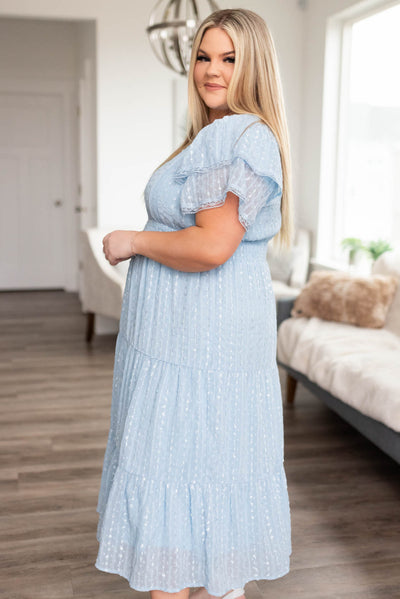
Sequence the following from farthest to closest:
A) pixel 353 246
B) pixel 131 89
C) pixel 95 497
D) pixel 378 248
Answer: pixel 131 89 < pixel 353 246 < pixel 378 248 < pixel 95 497

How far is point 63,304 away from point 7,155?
1.88 m

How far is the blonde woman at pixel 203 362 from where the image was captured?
4.22ft

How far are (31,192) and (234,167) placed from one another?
634 cm

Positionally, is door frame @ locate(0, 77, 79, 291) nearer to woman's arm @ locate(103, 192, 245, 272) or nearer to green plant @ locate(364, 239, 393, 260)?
green plant @ locate(364, 239, 393, 260)

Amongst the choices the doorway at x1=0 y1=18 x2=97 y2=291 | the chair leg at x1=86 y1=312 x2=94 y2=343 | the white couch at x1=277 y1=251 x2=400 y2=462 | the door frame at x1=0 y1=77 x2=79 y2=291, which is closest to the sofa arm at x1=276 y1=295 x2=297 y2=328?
the white couch at x1=277 y1=251 x2=400 y2=462

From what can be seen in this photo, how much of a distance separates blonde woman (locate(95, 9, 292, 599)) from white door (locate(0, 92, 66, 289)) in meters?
6.06

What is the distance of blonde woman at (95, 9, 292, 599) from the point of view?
1.29 m

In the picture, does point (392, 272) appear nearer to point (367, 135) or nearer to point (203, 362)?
point (367, 135)

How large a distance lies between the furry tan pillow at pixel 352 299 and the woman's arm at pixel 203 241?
2.20 m

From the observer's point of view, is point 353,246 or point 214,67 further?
point 353,246

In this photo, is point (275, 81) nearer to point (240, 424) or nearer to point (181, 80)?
point (240, 424)

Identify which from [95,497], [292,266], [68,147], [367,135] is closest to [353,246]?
[292,266]

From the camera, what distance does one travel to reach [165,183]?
135cm

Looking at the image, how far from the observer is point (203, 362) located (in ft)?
4.49
